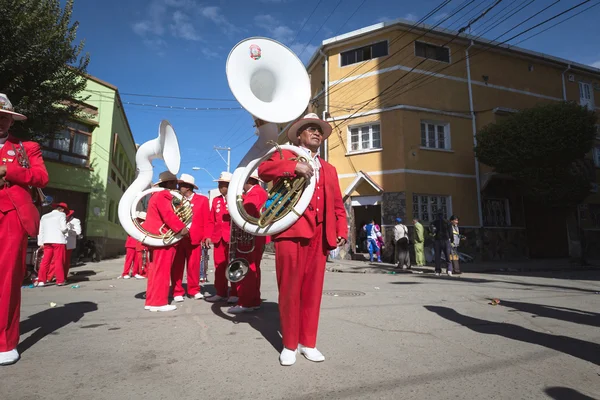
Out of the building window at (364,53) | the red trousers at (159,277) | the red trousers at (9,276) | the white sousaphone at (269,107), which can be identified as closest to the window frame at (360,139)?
the building window at (364,53)

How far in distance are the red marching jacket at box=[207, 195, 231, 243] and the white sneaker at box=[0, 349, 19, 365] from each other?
3.20 m

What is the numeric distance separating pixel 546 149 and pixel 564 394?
50.6 ft

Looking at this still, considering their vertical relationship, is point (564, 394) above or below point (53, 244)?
below

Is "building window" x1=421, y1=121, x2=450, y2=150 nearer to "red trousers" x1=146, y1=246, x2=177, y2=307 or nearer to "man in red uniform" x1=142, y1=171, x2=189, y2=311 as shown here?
"man in red uniform" x1=142, y1=171, x2=189, y2=311

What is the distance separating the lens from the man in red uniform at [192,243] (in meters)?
5.84

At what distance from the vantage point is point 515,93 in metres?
19.4

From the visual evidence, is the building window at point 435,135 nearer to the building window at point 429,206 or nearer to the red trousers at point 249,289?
the building window at point 429,206

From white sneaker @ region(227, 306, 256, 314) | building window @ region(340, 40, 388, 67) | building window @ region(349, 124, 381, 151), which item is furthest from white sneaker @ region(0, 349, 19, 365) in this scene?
building window @ region(340, 40, 388, 67)

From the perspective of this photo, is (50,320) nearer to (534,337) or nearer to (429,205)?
(534,337)

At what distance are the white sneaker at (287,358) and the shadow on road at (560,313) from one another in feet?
11.8

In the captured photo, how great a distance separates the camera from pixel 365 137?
17.8 m

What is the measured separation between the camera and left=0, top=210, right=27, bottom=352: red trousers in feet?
9.67

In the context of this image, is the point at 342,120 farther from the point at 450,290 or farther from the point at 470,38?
the point at 450,290

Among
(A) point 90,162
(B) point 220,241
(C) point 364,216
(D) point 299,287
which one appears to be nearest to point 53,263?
(B) point 220,241
